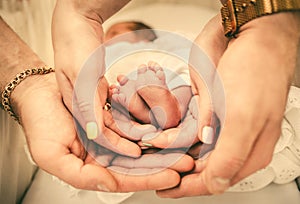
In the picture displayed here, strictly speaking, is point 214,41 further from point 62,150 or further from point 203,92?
point 62,150

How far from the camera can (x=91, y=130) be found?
45cm

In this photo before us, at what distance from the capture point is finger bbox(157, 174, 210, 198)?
0.41 meters

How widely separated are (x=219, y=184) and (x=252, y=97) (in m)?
0.08

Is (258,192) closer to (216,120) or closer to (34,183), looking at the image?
(216,120)

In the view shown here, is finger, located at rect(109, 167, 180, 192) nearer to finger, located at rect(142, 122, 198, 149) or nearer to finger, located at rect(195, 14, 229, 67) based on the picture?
finger, located at rect(142, 122, 198, 149)

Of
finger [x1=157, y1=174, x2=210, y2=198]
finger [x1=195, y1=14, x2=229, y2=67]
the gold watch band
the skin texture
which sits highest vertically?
the gold watch band

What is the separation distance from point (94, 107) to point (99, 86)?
0.03 meters

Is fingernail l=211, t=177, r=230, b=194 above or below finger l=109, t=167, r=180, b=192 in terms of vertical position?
above

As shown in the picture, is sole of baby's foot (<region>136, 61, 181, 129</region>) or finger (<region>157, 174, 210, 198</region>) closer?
finger (<region>157, 174, 210, 198</region>)

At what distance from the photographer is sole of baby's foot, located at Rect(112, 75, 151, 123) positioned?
0.53m

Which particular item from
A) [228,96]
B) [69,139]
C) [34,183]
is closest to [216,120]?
[228,96]

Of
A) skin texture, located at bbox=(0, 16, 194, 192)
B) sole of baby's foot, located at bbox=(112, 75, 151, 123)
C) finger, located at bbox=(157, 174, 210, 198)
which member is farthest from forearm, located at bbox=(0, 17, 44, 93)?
finger, located at bbox=(157, 174, 210, 198)

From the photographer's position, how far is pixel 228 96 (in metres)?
0.37

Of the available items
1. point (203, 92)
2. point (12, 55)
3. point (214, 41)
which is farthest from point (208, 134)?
point (12, 55)
